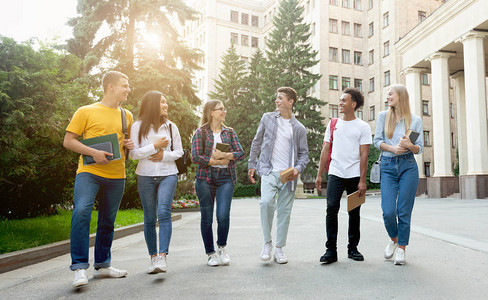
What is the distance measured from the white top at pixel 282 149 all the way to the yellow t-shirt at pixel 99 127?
1.84 meters

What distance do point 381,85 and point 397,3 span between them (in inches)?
330

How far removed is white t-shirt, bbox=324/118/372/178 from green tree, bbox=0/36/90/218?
4608 millimetres

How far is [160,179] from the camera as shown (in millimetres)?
4949

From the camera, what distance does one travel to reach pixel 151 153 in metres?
4.82

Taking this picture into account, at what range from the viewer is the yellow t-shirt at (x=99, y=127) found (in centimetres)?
451

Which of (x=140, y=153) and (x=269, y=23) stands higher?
(x=269, y=23)

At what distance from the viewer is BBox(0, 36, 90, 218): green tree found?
6930 millimetres

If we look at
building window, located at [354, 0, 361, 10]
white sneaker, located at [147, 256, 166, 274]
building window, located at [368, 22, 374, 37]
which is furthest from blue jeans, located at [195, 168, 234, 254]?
building window, located at [354, 0, 361, 10]

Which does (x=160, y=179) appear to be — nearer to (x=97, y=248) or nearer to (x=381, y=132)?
(x=97, y=248)

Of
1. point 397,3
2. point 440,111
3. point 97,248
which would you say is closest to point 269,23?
point 397,3

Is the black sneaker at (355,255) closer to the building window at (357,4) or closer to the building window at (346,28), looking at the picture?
the building window at (346,28)

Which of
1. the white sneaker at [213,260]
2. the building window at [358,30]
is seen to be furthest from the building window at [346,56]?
the white sneaker at [213,260]

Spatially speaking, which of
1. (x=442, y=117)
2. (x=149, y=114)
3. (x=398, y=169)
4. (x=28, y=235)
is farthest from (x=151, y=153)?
(x=442, y=117)

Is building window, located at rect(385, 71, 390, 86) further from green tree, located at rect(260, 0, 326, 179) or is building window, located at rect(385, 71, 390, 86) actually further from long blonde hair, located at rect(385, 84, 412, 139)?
long blonde hair, located at rect(385, 84, 412, 139)
